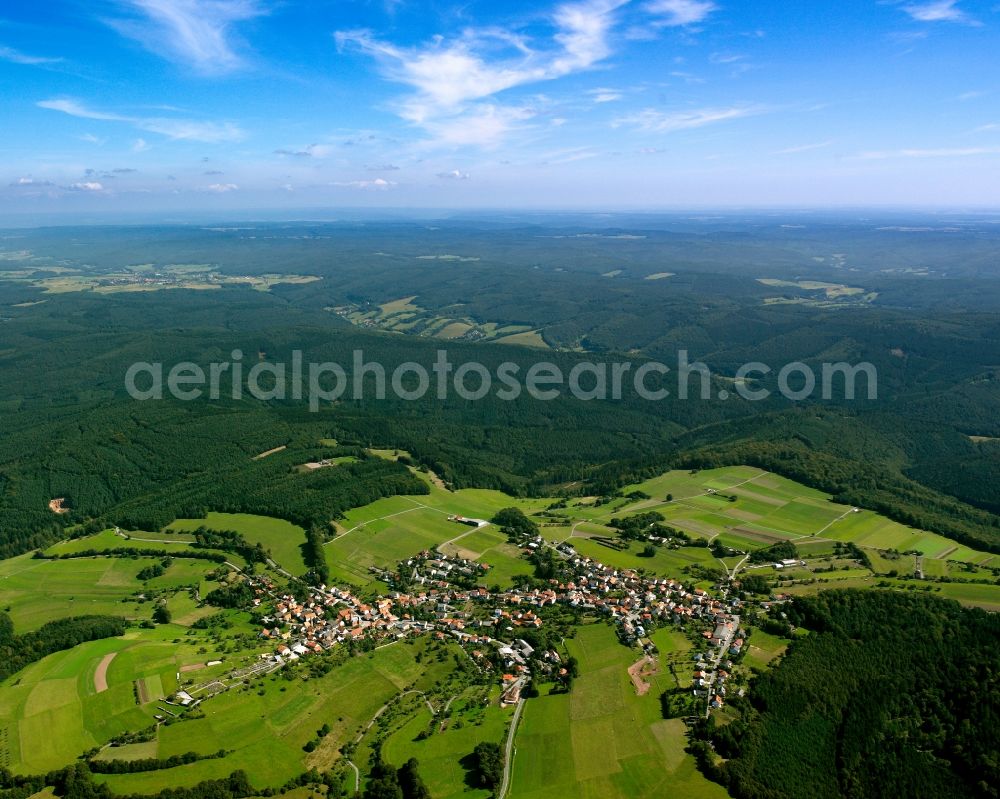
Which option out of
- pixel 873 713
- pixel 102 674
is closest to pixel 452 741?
pixel 873 713

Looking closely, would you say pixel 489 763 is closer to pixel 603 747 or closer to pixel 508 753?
pixel 508 753

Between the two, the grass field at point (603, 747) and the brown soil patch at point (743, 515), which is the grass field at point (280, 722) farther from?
the brown soil patch at point (743, 515)

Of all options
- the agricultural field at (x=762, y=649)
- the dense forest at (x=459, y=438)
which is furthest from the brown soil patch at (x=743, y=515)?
the agricultural field at (x=762, y=649)

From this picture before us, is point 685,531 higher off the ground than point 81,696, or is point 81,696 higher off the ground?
point 81,696

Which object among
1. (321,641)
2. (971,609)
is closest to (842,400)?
(971,609)

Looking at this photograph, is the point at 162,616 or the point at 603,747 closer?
the point at 603,747

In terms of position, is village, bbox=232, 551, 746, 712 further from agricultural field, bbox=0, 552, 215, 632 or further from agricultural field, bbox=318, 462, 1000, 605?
agricultural field, bbox=0, 552, 215, 632
